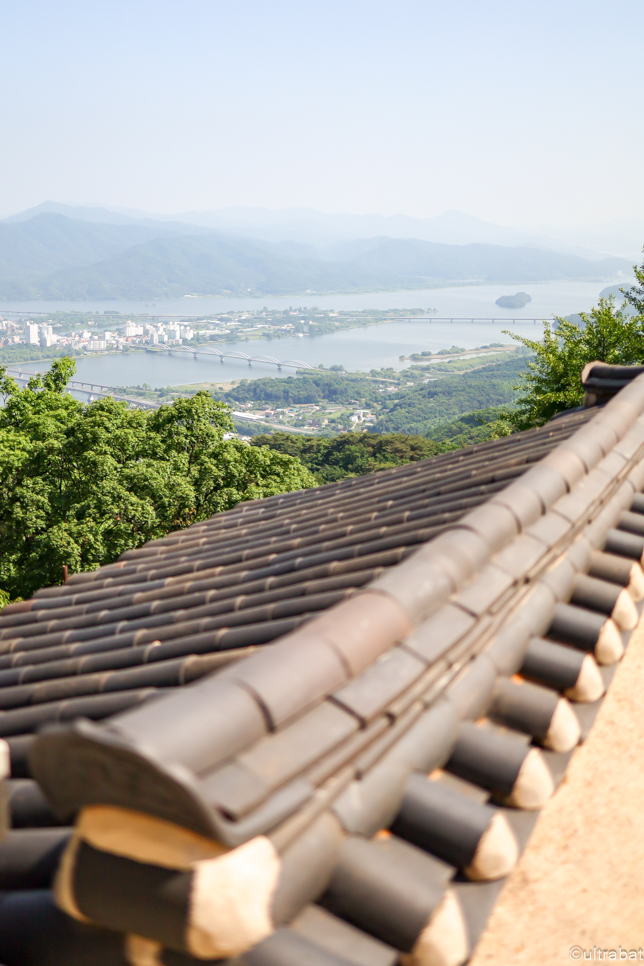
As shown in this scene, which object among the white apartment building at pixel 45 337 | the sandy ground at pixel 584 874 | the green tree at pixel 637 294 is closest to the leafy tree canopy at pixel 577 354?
the green tree at pixel 637 294

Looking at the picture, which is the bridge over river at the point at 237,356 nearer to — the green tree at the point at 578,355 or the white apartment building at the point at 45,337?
the white apartment building at the point at 45,337

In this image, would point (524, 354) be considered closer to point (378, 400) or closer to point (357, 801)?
point (378, 400)

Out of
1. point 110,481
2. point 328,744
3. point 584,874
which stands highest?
point 328,744

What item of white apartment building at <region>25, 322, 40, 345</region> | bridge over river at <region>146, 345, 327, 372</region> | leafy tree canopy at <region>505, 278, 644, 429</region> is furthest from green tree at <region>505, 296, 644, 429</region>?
white apartment building at <region>25, 322, 40, 345</region>

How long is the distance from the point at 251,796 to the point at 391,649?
1.03 meters

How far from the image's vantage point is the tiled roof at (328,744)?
1.79 m

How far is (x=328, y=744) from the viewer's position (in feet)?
7.12

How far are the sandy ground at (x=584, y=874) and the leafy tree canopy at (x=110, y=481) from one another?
16.8 meters

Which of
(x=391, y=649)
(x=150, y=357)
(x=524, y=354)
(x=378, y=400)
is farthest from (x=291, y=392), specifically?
(x=391, y=649)

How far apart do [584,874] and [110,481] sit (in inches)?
696

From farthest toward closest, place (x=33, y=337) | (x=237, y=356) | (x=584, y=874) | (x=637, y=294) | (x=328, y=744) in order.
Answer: (x=33, y=337) → (x=237, y=356) → (x=637, y=294) → (x=584, y=874) → (x=328, y=744)

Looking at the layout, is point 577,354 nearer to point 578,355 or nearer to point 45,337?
point 578,355

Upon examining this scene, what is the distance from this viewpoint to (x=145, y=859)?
1.82m

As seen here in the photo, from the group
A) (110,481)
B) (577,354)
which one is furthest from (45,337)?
(577,354)
